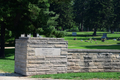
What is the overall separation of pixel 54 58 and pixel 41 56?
0.66 meters

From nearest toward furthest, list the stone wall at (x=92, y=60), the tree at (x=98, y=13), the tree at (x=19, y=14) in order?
the stone wall at (x=92, y=60)
the tree at (x=19, y=14)
the tree at (x=98, y=13)

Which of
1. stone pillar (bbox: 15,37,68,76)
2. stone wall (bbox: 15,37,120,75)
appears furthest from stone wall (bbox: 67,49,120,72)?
stone pillar (bbox: 15,37,68,76)

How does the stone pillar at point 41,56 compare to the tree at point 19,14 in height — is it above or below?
below

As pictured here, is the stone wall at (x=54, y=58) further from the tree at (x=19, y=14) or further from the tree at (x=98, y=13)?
the tree at (x=98, y=13)

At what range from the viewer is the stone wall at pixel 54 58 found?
1051 centimetres

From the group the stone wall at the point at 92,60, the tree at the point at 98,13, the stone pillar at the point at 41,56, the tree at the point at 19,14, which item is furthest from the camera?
the tree at the point at 98,13

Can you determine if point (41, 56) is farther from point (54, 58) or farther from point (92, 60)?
point (92, 60)

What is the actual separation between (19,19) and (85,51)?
49.9 feet

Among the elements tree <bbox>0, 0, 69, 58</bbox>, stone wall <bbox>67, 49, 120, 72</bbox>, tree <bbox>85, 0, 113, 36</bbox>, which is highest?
tree <bbox>85, 0, 113, 36</bbox>

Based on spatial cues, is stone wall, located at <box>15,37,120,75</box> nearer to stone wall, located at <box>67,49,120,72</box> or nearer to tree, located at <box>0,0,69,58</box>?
stone wall, located at <box>67,49,120,72</box>

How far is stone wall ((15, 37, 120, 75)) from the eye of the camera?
1051 centimetres

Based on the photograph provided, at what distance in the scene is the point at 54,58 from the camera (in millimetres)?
10867

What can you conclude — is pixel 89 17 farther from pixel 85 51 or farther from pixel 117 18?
pixel 85 51

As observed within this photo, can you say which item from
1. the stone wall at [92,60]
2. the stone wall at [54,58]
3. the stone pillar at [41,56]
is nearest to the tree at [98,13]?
the stone wall at [92,60]
